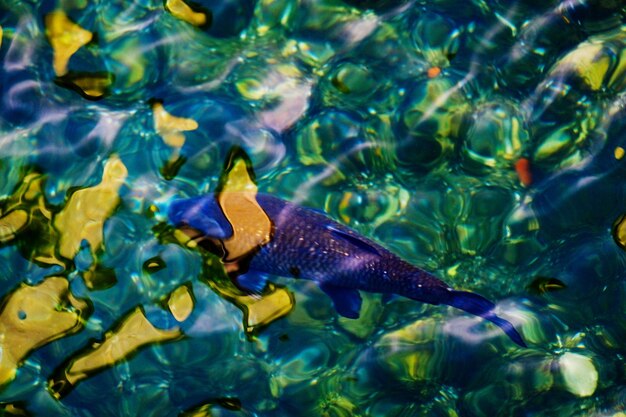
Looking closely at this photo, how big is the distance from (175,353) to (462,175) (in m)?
2.45

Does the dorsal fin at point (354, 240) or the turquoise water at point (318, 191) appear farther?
the turquoise water at point (318, 191)

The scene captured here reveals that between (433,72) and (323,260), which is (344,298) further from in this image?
(433,72)

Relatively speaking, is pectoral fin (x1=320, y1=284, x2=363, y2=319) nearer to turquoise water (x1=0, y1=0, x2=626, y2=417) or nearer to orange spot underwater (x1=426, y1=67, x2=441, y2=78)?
turquoise water (x1=0, y1=0, x2=626, y2=417)

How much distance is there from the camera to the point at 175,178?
15.5 ft

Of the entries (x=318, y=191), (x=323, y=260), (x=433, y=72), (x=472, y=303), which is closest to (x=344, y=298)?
(x=323, y=260)

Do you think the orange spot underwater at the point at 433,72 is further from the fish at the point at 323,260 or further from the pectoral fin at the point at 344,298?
the pectoral fin at the point at 344,298

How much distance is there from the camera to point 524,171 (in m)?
4.90

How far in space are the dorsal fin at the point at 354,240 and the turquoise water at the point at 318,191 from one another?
66cm

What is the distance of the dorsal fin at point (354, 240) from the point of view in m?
3.94

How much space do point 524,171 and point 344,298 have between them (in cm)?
182

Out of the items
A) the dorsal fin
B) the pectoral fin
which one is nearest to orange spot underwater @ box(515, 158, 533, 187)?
the dorsal fin

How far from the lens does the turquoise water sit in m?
4.38

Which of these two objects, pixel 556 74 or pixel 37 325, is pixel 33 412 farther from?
pixel 556 74

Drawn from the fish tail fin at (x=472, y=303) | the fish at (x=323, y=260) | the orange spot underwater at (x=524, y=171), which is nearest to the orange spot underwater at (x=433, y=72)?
the orange spot underwater at (x=524, y=171)
